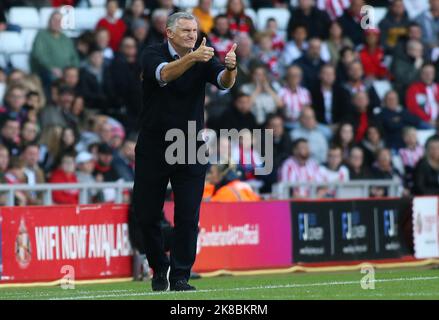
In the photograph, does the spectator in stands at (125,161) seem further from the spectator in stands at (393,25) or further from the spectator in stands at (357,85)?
the spectator in stands at (393,25)

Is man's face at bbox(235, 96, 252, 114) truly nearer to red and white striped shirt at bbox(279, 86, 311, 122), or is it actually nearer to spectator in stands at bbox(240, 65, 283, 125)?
spectator in stands at bbox(240, 65, 283, 125)

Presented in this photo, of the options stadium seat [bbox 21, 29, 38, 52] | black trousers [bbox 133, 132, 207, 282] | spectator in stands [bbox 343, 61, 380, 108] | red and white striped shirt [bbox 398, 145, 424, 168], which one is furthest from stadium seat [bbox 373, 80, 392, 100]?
black trousers [bbox 133, 132, 207, 282]

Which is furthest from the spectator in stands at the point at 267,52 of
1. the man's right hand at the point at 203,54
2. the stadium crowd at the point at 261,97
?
the man's right hand at the point at 203,54

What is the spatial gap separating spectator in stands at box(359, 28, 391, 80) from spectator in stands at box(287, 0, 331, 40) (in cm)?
72

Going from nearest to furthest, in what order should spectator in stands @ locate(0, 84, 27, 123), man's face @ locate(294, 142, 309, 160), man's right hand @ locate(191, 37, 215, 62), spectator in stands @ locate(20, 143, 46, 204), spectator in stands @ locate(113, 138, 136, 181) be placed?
man's right hand @ locate(191, 37, 215, 62)
spectator in stands @ locate(20, 143, 46, 204)
spectator in stands @ locate(0, 84, 27, 123)
spectator in stands @ locate(113, 138, 136, 181)
man's face @ locate(294, 142, 309, 160)

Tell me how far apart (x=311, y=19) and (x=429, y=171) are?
417cm

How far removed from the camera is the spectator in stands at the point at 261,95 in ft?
67.3

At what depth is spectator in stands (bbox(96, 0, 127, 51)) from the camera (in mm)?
20375

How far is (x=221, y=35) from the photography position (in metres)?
20.8

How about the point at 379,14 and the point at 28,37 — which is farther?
the point at 379,14

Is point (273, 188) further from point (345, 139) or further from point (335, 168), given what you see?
point (345, 139)

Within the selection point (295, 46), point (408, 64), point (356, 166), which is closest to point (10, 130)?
point (356, 166)

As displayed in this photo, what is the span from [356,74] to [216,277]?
23.4 feet

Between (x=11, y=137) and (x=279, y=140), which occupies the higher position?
(x=279, y=140)
